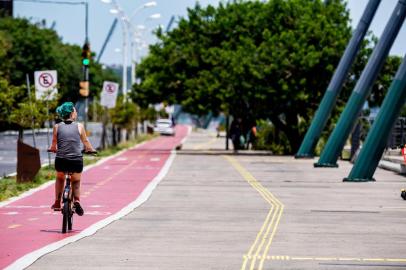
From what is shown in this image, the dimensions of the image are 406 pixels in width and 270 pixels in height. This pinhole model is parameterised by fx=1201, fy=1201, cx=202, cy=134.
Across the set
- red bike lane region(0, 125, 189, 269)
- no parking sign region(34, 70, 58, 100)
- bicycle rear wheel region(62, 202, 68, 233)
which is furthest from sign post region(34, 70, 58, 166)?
bicycle rear wheel region(62, 202, 68, 233)

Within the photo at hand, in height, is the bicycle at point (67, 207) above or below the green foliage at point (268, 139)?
above

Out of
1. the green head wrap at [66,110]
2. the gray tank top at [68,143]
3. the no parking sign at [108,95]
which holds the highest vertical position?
the green head wrap at [66,110]

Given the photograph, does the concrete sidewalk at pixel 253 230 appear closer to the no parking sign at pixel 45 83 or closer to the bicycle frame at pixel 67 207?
the bicycle frame at pixel 67 207

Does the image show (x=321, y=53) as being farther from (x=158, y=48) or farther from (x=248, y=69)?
(x=158, y=48)

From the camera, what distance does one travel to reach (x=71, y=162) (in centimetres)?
1709

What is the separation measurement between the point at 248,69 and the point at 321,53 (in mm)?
3515

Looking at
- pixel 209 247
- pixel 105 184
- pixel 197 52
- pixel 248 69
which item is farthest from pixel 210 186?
pixel 197 52

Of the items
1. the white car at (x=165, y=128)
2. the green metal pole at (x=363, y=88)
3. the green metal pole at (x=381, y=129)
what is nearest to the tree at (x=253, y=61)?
the green metal pole at (x=363, y=88)

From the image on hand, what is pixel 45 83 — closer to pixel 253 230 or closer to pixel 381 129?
pixel 381 129

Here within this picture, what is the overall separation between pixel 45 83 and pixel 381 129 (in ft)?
36.2

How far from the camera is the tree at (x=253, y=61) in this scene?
56031 mm

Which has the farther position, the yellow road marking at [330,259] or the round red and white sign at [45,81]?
the round red and white sign at [45,81]

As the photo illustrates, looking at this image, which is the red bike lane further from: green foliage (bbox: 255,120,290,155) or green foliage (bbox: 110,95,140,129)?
green foliage (bbox: 255,120,290,155)

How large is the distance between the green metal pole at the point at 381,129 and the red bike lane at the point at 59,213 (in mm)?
5604
